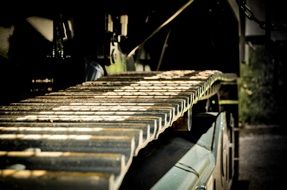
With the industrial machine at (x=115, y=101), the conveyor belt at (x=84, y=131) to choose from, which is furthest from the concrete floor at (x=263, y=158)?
the conveyor belt at (x=84, y=131)

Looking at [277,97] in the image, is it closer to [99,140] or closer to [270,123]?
[270,123]

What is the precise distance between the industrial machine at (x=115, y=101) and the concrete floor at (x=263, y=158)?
2.35 feet

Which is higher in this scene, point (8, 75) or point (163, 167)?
point (8, 75)

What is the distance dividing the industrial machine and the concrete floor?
716 mm

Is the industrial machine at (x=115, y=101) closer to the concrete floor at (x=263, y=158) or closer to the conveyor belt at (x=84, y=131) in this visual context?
the conveyor belt at (x=84, y=131)

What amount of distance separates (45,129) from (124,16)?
3999mm

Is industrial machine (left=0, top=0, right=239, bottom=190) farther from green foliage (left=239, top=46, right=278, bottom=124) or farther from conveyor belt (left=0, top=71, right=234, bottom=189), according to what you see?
green foliage (left=239, top=46, right=278, bottom=124)

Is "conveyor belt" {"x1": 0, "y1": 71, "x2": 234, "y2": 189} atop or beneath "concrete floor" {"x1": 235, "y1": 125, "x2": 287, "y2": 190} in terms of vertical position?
atop

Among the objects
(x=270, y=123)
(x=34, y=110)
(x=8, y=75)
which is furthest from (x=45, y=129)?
(x=270, y=123)

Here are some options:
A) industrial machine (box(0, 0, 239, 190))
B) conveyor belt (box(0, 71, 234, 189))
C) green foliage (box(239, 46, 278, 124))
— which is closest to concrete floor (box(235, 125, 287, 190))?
green foliage (box(239, 46, 278, 124))

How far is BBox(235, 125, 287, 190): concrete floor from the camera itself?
9.41m

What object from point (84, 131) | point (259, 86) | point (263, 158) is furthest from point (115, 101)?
point (259, 86)

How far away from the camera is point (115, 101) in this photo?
13.2 ft

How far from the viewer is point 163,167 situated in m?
5.03
